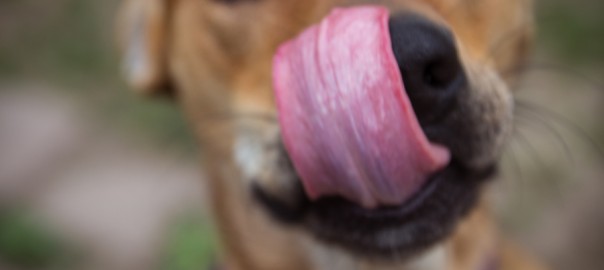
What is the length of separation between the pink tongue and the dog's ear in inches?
33.5

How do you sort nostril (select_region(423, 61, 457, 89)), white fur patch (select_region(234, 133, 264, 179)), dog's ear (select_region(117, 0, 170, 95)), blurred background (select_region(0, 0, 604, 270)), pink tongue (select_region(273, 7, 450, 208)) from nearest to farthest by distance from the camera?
pink tongue (select_region(273, 7, 450, 208)) < nostril (select_region(423, 61, 457, 89)) < white fur patch (select_region(234, 133, 264, 179)) < dog's ear (select_region(117, 0, 170, 95)) < blurred background (select_region(0, 0, 604, 270))

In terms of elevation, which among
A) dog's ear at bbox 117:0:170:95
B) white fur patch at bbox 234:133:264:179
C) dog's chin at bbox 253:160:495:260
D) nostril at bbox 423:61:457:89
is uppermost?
dog's ear at bbox 117:0:170:95

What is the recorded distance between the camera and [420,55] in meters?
1.54

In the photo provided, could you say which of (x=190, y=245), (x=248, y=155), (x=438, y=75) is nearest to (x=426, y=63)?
(x=438, y=75)

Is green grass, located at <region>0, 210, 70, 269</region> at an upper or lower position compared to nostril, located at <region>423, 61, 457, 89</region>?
lower

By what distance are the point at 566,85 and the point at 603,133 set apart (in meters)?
0.37

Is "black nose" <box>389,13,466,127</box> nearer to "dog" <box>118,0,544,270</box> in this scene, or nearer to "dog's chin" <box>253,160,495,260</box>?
"dog" <box>118,0,544,270</box>

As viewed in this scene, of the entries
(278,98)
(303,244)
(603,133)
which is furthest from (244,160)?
(603,133)

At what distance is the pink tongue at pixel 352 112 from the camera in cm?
146

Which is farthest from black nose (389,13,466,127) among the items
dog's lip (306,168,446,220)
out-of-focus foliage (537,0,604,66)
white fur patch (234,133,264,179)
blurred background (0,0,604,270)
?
out-of-focus foliage (537,0,604,66)

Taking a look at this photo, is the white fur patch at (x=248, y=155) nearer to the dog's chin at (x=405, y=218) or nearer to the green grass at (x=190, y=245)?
the dog's chin at (x=405, y=218)

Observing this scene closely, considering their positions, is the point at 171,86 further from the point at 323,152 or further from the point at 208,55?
the point at 323,152

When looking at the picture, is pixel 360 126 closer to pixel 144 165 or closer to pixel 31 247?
pixel 31 247

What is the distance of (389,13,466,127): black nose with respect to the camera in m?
1.54
